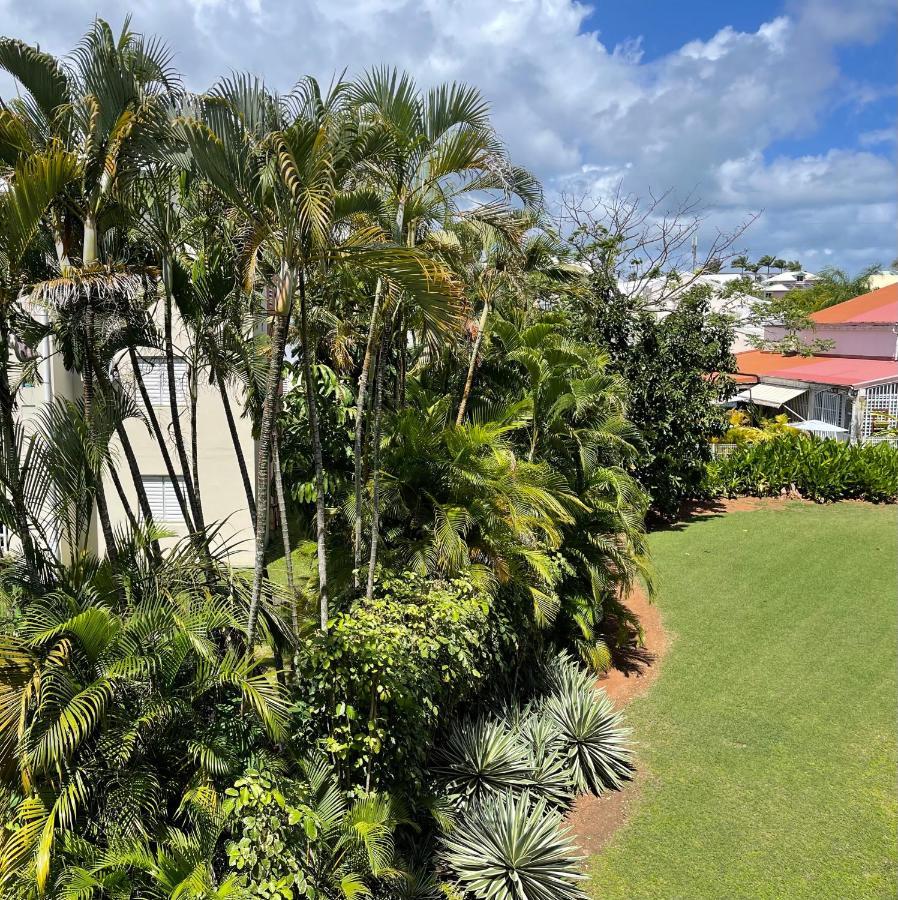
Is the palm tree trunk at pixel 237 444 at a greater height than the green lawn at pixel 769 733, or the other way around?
the palm tree trunk at pixel 237 444

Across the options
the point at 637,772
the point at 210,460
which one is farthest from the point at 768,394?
the point at 637,772

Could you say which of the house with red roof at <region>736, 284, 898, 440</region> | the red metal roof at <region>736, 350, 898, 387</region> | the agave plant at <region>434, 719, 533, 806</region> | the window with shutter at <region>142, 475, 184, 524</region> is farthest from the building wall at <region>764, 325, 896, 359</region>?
the agave plant at <region>434, 719, 533, 806</region>

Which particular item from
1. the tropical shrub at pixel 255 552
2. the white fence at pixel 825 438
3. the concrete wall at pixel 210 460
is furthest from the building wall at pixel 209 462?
the white fence at pixel 825 438

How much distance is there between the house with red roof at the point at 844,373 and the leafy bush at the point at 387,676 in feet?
67.0

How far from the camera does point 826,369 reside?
2902 centimetres

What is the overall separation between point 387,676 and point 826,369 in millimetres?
28192

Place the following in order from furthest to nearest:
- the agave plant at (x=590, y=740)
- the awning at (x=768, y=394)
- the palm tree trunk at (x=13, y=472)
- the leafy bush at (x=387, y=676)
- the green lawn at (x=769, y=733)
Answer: the awning at (x=768, y=394), the agave plant at (x=590, y=740), the green lawn at (x=769, y=733), the leafy bush at (x=387, y=676), the palm tree trunk at (x=13, y=472)

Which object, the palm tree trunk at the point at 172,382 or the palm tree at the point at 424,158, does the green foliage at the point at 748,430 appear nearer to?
the palm tree at the point at 424,158

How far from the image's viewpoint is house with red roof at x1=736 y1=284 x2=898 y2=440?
24.8 metres

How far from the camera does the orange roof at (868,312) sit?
31000 millimetres

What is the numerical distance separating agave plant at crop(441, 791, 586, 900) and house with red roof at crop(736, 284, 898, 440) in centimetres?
2015

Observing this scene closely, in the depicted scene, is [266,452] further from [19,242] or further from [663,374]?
[663,374]

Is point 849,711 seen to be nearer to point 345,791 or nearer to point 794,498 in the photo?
point 345,791

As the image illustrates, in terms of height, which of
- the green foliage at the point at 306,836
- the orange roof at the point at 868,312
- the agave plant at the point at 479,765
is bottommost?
the agave plant at the point at 479,765
